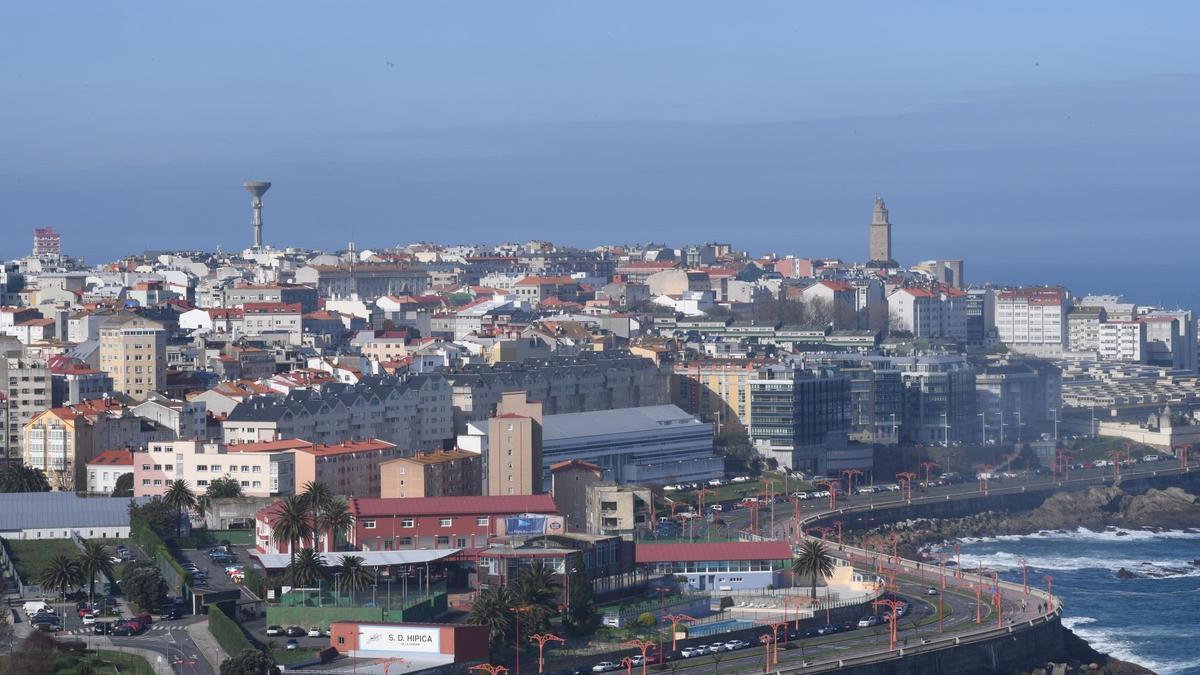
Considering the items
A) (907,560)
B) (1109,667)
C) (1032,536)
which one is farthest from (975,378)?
(1109,667)

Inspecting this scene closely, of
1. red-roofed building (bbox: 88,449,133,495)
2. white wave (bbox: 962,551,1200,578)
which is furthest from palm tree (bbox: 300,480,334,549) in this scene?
white wave (bbox: 962,551,1200,578)

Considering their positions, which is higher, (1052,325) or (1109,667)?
(1052,325)

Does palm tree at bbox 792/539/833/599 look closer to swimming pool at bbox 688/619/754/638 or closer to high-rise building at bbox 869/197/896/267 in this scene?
swimming pool at bbox 688/619/754/638

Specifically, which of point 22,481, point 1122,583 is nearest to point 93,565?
point 22,481

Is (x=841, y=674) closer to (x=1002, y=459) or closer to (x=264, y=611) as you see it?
(x=264, y=611)

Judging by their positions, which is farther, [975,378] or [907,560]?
[975,378]

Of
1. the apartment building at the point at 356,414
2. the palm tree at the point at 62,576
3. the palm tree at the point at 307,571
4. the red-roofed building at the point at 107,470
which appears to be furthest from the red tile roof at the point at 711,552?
the red-roofed building at the point at 107,470

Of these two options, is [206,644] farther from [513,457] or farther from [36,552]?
[513,457]
